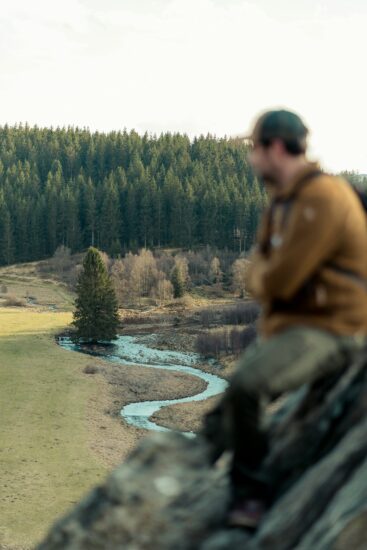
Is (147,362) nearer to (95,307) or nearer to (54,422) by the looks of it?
(95,307)

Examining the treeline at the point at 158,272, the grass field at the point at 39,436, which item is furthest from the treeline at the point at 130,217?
the grass field at the point at 39,436

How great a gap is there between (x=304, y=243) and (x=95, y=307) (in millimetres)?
74002

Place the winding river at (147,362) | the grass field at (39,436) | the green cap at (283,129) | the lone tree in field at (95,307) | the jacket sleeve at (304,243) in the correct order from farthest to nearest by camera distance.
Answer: the lone tree in field at (95,307), the winding river at (147,362), the grass field at (39,436), the green cap at (283,129), the jacket sleeve at (304,243)

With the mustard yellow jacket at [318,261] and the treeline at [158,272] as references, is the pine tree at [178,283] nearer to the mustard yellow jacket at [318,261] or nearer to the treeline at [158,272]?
the treeline at [158,272]

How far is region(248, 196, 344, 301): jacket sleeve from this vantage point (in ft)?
16.9

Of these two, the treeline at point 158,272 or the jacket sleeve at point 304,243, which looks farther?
the treeline at point 158,272

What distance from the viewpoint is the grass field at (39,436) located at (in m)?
31.7

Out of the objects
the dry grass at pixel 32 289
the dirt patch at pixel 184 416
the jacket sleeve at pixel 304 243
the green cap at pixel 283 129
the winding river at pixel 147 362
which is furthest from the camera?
the dry grass at pixel 32 289

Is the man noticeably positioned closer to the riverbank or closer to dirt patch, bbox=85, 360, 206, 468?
the riverbank

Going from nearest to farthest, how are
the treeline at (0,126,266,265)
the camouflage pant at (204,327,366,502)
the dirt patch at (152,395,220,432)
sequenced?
the camouflage pant at (204,327,366,502)
the dirt patch at (152,395,220,432)
the treeline at (0,126,266,265)

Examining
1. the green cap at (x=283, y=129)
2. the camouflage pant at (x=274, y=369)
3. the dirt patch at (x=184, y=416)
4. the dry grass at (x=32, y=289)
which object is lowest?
the dirt patch at (x=184, y=416)

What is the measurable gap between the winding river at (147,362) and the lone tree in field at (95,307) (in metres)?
1.92

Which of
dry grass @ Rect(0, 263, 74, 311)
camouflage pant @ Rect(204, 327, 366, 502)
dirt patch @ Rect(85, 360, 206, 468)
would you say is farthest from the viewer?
dry grass @ Rect(0, 263, 74, 311)

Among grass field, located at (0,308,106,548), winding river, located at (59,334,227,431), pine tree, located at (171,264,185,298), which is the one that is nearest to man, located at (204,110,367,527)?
grass field, located at (0,308,106,548)
